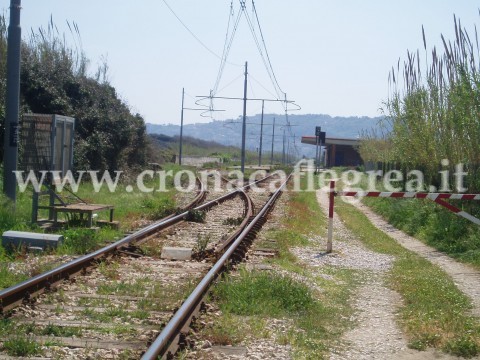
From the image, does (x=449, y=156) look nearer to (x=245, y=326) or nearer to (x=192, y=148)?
(x=245, y=326)

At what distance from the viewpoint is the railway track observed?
580cm

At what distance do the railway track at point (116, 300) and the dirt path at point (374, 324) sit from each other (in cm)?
166

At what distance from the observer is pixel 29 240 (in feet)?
34.0

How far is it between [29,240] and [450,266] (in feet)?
23.9

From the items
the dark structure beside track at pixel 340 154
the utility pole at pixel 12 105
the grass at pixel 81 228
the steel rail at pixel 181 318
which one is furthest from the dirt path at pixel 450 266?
the dark structure beside track at pixel 340 154

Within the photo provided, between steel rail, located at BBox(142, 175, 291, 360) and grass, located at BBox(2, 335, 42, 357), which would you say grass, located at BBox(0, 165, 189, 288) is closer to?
steel rail, located at BBox(142, 175, 291, 360)

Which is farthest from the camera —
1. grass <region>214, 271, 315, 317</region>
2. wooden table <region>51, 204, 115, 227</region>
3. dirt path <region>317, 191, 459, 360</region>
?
wooden table <region>51, 204, 115, 227</region>

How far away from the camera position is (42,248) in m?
10.3

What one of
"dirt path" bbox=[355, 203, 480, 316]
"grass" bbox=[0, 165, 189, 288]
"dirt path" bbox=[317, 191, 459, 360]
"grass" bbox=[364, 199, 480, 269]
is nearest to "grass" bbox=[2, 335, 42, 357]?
"grass" bbox=[0, 165, 189, 288]

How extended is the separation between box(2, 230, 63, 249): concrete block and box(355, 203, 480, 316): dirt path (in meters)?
6.29

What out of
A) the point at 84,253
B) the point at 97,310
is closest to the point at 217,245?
the point at 84,253

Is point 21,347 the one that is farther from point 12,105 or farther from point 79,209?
point 12,105

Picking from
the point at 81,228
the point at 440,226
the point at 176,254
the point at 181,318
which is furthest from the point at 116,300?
the point at 440,226

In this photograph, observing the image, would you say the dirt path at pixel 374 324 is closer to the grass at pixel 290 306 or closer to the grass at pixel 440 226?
the grass at pixel 290 306
